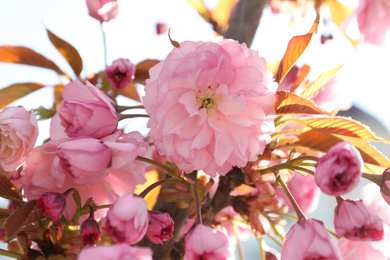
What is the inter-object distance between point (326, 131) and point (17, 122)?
1.44 ft

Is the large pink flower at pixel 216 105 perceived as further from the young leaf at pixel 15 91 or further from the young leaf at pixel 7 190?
the young leaf at pixel 15 91

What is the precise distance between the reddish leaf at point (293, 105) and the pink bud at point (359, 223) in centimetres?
13

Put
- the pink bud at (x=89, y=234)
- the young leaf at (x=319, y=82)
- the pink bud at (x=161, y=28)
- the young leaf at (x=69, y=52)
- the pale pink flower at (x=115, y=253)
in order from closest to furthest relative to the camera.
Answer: the pale pink flower at (x=115, y=253)
the pink bud at (x=89, y=234)
the young leaf at (x=319, y=82)
the young leaf at (x=69, y=52)
the pink bud at (x=161, y=28)

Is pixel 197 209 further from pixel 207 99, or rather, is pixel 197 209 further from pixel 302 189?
pixel 302 189

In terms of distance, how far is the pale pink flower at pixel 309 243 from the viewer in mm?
458

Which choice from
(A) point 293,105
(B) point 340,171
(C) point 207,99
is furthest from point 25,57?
(B) point 340,171

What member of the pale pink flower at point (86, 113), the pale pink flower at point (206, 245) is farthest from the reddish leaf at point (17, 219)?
the pale pink flower at point (206, 245)

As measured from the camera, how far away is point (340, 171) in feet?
1.46

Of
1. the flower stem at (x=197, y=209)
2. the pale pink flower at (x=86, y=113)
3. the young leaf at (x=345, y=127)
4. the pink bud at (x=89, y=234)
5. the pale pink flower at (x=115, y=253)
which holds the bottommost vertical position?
the pink bud at (x=89, y=234)

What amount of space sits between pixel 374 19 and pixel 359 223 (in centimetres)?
70

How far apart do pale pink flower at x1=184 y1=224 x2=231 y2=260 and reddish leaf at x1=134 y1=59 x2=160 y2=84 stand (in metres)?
0.50

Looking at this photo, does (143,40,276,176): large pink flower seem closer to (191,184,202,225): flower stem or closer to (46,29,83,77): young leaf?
(191,184,202,225): flower stem

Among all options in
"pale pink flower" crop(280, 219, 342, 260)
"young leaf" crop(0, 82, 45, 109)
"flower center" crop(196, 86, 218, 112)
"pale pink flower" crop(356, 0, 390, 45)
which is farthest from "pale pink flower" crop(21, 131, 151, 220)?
"pale pink flower" crop(356, 0, 390, 45)

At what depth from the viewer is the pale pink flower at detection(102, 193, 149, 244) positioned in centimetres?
46
